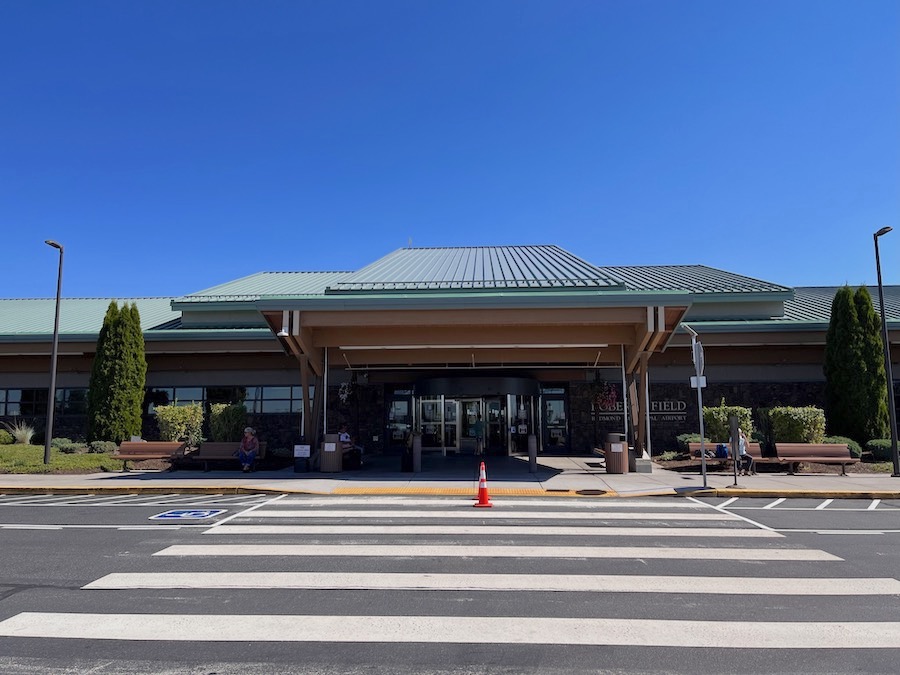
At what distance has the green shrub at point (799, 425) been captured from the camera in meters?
19.8

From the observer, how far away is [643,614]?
5754 mm

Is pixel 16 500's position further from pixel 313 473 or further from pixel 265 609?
pixel 265 609

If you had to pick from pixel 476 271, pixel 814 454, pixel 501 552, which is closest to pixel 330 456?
pixel 476 271

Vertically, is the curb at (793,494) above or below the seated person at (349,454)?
below

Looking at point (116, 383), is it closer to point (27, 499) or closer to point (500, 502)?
point (27, 499)

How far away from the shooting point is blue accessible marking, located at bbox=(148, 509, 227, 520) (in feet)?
35.9

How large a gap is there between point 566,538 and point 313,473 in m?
10.4

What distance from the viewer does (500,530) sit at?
31.7 feet

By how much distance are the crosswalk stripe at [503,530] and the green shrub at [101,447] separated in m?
13.8

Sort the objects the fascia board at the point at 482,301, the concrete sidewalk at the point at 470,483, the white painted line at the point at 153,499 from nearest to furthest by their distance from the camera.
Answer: the white painted line at the point at 153,499
the concrete sidewalk at the point at 470,483
the fascia board at the point at 482,301

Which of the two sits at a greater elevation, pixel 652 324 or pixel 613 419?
pixel 652 324

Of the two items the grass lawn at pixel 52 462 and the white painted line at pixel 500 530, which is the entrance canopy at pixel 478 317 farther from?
the white painted line at pixel 500 530

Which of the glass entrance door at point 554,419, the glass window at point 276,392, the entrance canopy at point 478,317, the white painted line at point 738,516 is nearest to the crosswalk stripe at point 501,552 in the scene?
the white painted line at point 738,516

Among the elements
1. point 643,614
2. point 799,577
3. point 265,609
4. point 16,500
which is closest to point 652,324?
point 799,577
